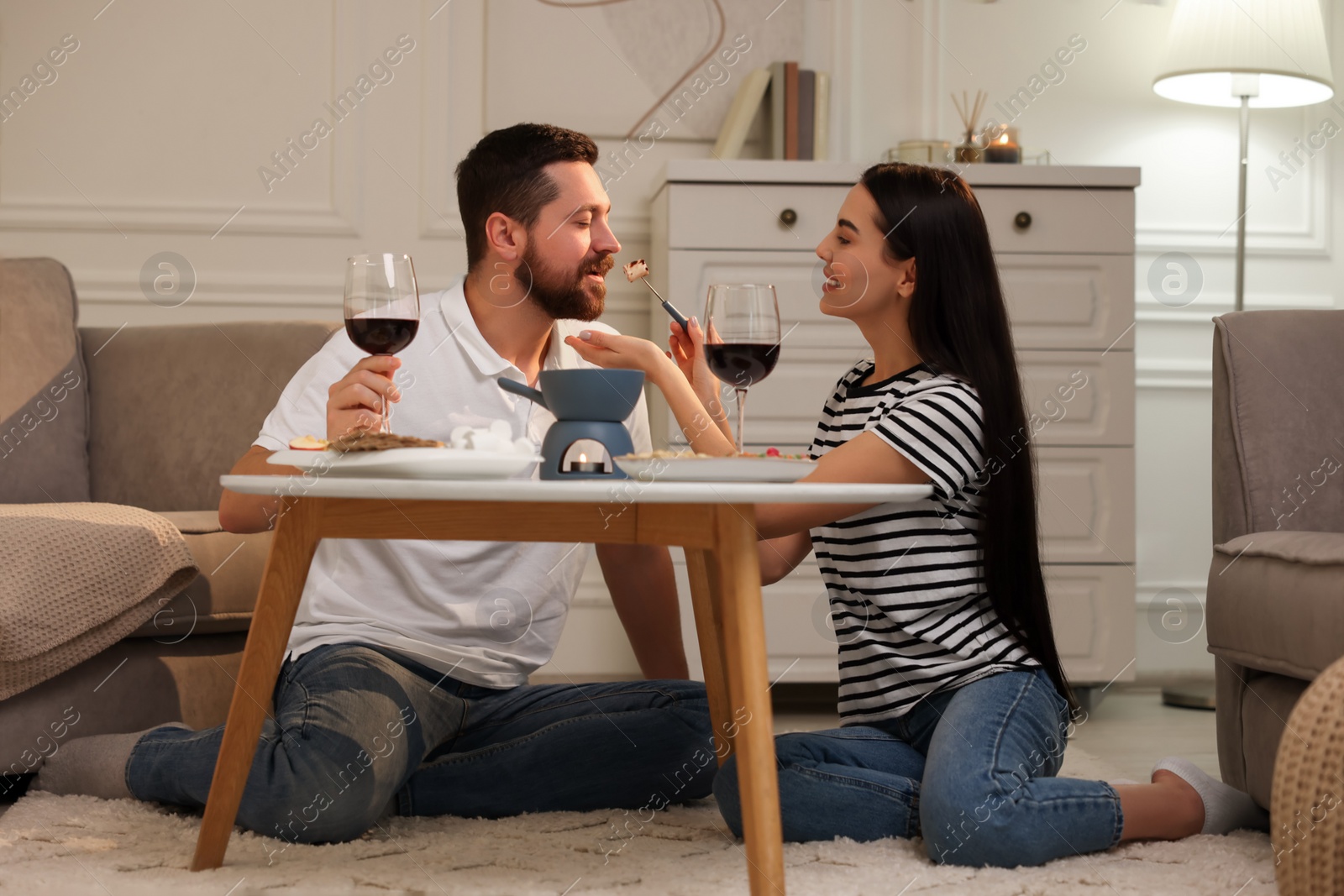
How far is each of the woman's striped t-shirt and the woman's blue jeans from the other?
0.10 feet

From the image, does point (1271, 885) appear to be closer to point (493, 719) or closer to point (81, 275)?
point (493, 719)

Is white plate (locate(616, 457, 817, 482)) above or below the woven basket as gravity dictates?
above

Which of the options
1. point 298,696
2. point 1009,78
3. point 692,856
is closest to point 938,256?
point 692,856

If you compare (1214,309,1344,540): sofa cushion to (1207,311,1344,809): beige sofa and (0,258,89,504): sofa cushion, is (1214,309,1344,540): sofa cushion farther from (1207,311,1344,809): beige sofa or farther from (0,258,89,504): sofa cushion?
(0,258,89,504): sofa cushion

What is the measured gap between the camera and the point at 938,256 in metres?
1.53

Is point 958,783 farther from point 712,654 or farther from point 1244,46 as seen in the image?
point 1244,46

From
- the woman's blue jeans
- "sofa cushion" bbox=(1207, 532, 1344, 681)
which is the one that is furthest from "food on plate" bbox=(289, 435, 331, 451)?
"sofa cushion" bbox=(1207, 532, 1344, 681)

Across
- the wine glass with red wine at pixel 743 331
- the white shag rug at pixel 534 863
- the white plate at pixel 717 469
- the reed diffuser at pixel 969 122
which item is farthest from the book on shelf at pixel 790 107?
the white plate at pixel 717 469

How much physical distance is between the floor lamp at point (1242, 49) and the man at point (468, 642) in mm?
1715

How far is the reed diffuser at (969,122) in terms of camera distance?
271cm

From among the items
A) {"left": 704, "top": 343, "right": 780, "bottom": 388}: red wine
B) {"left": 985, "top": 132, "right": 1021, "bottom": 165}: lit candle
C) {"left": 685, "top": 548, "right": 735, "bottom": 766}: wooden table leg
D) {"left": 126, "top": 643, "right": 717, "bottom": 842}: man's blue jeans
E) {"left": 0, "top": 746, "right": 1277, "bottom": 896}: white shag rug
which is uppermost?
{"left": 985, "top": 132, "right": 1021, "bottom": 165}: lit candle

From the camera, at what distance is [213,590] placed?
1.81 m

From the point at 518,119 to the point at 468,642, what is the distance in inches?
68.7

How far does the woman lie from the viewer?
4.42 feet
